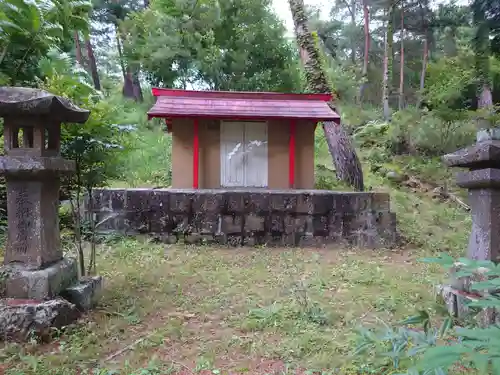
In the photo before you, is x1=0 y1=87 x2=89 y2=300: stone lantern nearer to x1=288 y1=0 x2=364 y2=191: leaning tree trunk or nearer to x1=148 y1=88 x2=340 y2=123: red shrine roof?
x1=148 y1=88 x2=340 y2=123: red shrine roof

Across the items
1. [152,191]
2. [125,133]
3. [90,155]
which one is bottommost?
[152,191]

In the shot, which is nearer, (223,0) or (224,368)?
(224,368)

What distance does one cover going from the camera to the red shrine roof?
23.7 feet

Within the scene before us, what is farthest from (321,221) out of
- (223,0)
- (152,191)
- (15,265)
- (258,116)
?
(223,0)

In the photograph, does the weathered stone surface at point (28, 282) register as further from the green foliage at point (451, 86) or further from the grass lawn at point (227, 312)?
the green foliage at point (451, 86)

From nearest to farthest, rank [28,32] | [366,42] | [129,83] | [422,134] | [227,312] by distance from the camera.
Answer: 1. [227,312]
2. [28,32]
3. [422,134]
4. [366,42]
5. [129,83]

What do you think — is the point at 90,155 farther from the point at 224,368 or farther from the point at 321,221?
the point at 321,221

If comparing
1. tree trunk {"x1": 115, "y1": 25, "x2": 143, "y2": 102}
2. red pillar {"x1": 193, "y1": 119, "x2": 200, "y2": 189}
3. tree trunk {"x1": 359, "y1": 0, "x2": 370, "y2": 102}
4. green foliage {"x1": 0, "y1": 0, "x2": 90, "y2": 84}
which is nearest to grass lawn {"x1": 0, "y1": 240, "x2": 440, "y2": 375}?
red pillar {"x1": 193, "y1": 119, "x2": 200, "y2": 189}

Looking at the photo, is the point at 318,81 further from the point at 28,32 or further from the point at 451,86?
the point at 451,86

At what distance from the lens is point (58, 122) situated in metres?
3.41

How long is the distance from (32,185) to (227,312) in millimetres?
2200

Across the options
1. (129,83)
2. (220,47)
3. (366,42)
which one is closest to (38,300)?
(220,47)

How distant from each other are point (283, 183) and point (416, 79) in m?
16.4

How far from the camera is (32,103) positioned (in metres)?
2.97
